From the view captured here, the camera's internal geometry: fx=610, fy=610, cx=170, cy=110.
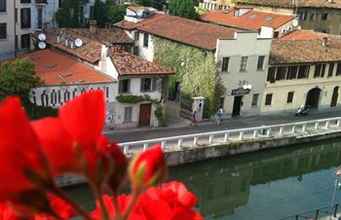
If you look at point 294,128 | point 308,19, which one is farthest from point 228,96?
point 308,19

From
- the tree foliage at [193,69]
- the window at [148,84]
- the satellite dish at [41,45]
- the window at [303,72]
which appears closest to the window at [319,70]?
the window at [303,72]

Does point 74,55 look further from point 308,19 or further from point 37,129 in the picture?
point 37,129

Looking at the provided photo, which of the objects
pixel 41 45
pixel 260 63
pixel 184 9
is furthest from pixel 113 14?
pixel 260 63

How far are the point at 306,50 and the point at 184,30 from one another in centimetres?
561

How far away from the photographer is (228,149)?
69.2ft

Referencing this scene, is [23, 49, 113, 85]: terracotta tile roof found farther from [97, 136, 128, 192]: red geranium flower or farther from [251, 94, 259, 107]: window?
[97, 136, 128, 192]: red geranium flower

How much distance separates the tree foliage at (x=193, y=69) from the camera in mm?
24156

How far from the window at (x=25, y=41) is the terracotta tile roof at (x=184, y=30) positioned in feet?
14.3

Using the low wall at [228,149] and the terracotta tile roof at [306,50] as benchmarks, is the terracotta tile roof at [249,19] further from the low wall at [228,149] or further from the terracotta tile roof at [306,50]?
the low wall at [228,149]

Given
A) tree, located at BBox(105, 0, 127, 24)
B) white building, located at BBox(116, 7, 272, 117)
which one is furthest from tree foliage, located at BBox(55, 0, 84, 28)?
white building, located at BBox(116, 7, 272, 117)

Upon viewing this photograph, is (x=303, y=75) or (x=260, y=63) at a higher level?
(x=260, y=63)

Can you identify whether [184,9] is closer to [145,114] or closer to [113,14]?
[113,14]

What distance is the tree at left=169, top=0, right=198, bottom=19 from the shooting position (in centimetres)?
3738

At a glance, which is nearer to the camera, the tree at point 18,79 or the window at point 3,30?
the tree at point 18,79
